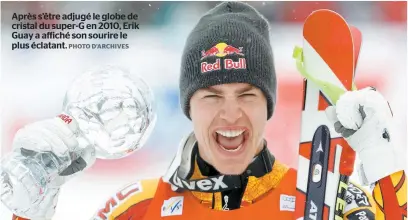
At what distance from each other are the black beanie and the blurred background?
86 millimetres

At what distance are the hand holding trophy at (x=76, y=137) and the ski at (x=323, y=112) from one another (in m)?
0.39

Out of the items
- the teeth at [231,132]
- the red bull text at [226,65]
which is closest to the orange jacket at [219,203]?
the teeth at [231,132]

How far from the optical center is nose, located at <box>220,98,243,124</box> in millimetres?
1604

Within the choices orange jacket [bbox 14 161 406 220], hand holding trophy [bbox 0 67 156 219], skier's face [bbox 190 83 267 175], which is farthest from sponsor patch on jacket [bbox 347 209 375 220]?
hand holding trophy [bbox 0 67 156 219]

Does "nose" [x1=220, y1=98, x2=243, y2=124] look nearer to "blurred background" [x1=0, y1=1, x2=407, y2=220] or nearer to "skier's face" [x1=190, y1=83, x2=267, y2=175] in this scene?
"skier's face" [x1=190, y1=83, x2=267, y2=175]

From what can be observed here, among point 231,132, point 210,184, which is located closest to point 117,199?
point 210,184

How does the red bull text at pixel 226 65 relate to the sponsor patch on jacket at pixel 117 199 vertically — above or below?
above

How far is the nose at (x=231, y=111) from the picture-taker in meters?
1.60

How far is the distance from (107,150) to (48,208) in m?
0.20

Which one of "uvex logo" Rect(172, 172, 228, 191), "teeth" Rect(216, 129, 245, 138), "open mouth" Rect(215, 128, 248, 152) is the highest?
"teeth" Rect(216, 129, 245, 138)

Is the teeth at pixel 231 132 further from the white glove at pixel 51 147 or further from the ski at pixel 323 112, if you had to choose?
the white glove at pixel 51 147

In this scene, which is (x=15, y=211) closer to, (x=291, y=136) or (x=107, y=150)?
(x=107, y=150)

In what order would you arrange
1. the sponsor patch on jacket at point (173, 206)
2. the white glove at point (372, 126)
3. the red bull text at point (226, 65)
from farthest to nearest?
1. the sponsor patch on jacket at point (173, 206)
2. the red bull text at point (226, 65)
3. the white glove at point (372, 126)

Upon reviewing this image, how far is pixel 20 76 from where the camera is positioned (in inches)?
71.2
